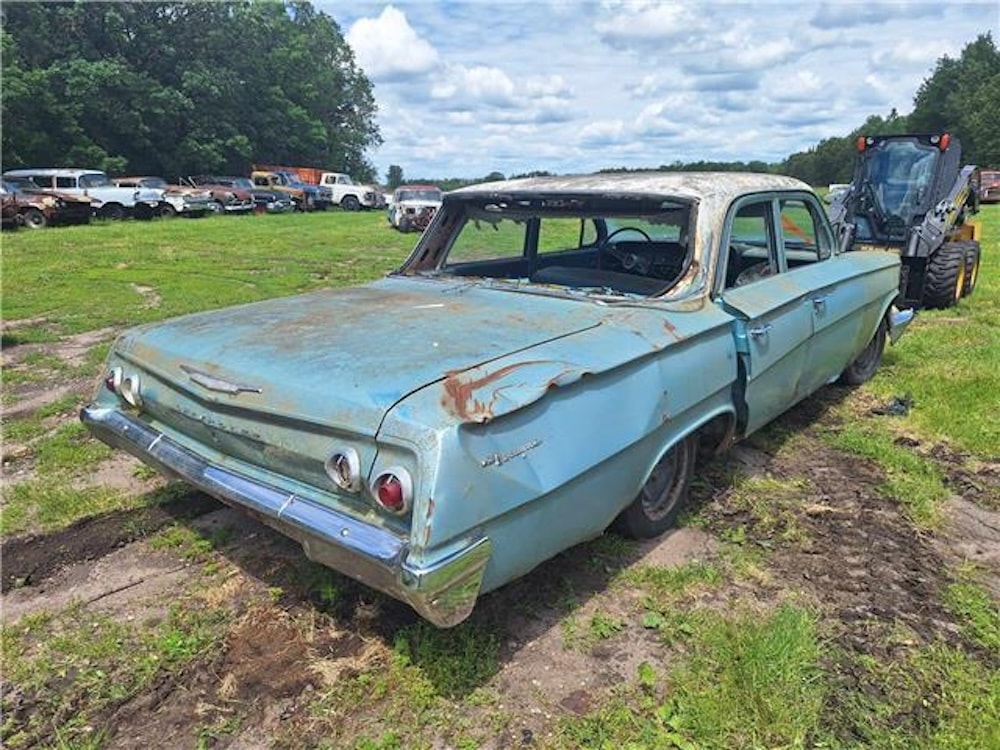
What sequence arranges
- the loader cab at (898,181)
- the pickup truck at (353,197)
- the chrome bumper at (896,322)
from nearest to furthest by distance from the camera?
the chrome bumper at (896,322) < the loader cab at (898,181) < the pickup truck at (353,197)

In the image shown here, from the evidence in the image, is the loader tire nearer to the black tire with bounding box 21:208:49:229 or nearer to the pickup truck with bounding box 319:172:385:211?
the black tire with bounding box 21:208:49:229

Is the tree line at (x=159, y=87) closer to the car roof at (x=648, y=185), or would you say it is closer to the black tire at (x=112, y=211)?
the black tire at (x=112, y=211)

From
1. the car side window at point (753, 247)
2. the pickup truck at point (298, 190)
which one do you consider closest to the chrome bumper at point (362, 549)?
the car side window at point (753, 247)

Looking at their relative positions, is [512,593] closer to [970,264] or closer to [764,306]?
[764,306]

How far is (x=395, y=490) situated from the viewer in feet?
7.09

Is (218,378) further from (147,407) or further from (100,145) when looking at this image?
(100,145)

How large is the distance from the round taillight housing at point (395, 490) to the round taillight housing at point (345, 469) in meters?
0.09

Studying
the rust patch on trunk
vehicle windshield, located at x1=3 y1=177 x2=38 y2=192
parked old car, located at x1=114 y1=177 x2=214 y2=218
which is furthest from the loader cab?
parked old car, located at x1=114 y1=177 x2=214 y2=218

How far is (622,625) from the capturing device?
2809 mm

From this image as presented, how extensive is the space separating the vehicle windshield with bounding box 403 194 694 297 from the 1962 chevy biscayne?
0.04 feet

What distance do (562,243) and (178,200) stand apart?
83.4 ft

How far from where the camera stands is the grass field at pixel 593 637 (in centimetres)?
232

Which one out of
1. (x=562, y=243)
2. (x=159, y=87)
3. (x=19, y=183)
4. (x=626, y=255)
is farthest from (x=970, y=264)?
Result: (x=159, y=87)

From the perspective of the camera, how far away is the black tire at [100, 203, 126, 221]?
24.1m
